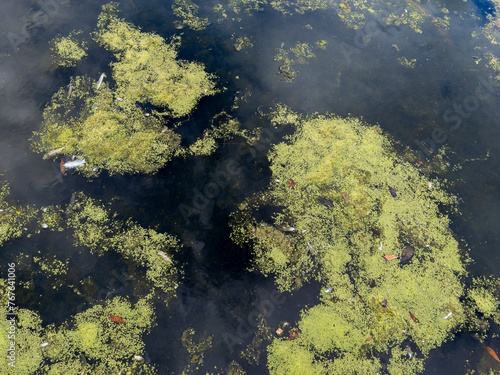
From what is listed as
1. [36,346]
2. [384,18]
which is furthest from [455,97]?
[36,346]

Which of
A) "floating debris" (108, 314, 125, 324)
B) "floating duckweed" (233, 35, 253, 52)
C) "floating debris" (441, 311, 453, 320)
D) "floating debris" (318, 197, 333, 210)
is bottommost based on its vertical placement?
"floating debris" (108, 314, 125, 324)

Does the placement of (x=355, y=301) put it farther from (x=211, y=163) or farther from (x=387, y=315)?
(x=211, y=163)

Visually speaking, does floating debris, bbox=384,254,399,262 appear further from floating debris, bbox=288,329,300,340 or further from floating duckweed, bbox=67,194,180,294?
floating duckweed, bbox=67,194,180,294

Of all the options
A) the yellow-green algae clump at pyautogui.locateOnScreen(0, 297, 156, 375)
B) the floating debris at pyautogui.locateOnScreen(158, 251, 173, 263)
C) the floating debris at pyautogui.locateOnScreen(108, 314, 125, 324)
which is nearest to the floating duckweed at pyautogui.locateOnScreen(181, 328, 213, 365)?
the yellow-green algae clump at pyautogui.locateOnScreen(0, 297, 156, 375)

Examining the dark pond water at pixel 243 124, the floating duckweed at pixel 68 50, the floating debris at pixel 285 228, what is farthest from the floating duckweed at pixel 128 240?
the floating duckweed at pixel 68 50

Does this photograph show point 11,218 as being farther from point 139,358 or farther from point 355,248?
point 355,248

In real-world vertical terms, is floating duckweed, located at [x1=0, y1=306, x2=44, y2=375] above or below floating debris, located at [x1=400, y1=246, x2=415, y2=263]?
below

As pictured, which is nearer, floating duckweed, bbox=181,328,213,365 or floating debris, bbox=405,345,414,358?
floating duckweed, bbox=181,328,213,365
